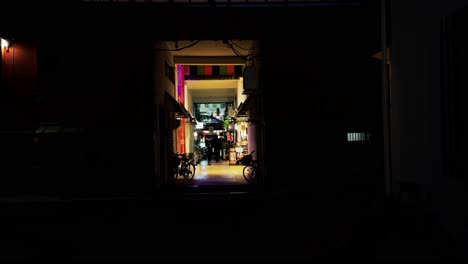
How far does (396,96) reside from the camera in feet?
30.5

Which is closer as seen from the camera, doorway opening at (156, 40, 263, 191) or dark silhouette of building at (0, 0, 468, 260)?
dark silhouette of building at (0, 0, 468, 260)

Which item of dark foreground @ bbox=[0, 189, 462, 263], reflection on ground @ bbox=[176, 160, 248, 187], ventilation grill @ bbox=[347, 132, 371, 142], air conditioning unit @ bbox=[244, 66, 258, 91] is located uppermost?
air conditioning unit @ bbox=[244, 66, 258, 91]

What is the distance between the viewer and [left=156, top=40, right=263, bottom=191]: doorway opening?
51.6ft

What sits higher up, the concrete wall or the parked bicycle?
the concrete wall

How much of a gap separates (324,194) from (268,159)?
7.68 feet

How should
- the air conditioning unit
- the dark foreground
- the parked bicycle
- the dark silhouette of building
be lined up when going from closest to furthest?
the dark foreground
the dark silhouette of building
the air conditioning unit
the parked bicycle

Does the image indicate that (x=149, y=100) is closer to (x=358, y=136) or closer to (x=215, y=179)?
(x=215, y=179)

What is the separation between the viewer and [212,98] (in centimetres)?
3288

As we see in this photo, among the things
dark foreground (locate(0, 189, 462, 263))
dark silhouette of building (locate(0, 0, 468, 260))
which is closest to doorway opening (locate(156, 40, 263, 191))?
dark silhouette of building (locate(0, 0, 468, 260))

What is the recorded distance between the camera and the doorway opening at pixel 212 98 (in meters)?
15.7

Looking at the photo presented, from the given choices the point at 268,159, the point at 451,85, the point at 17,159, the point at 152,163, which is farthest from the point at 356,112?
the point at 17,159

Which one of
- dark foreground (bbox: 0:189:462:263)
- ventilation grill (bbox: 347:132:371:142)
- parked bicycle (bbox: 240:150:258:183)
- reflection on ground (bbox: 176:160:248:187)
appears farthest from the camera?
parked bicycle (bbox: 240:150:258:183)

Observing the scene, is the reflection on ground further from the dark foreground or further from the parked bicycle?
the dark foreground

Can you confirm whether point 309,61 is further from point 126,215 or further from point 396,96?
point 126,215
